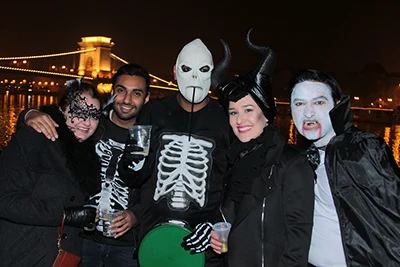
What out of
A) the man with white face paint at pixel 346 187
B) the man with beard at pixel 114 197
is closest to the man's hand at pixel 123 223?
the man with beard at pixel 114 197

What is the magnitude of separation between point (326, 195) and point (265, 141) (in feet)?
1.80

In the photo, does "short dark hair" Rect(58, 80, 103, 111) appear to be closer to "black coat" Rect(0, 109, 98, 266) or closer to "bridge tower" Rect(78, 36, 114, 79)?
"black coat" Rect(0, 109, 98, 266)

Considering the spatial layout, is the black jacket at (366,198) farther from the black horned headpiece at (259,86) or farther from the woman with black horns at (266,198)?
the black horned headpiece at (259,86)

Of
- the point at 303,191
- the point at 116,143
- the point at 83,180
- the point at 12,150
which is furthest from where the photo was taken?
the point at 116,143

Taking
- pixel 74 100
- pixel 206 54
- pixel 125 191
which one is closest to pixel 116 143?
pixel 125 191

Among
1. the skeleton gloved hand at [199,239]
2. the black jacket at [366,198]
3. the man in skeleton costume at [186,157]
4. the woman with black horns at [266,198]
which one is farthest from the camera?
the man in skeleton costume at [186,157]

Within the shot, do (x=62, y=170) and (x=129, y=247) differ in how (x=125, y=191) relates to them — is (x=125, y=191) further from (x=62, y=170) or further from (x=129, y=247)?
(x=62, y=170)

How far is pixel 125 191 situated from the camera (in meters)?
3.78

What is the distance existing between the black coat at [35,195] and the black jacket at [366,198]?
1.85m

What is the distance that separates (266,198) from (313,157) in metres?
0.50

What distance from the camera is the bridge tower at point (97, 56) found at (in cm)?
9275

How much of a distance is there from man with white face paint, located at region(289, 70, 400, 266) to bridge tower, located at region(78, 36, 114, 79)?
90.7 m

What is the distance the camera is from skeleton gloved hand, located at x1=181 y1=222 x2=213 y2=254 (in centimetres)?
309

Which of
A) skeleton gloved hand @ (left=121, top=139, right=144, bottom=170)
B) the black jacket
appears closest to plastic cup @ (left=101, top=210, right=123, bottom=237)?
skeleton gloved hand @ (left=121, top=139, right=144, bottom=170)
